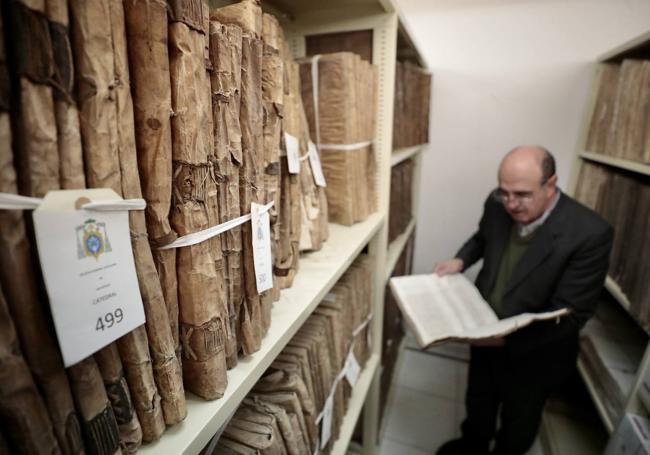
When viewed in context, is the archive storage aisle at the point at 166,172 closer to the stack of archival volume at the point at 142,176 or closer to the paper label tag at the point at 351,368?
the stack of archival volume at the point at 142,176

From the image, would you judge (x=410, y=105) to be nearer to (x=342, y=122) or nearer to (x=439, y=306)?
(x=342, y=122)

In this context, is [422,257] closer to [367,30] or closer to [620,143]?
[620,143]

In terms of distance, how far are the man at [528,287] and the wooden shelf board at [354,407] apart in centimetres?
42

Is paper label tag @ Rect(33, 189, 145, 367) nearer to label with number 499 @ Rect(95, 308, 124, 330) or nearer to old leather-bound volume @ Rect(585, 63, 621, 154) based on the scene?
label with number 499 @ Rect(95, 308, 124, 330)

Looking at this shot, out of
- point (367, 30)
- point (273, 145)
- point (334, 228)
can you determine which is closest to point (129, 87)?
point (273, 145)

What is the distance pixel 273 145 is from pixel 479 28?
1.95m

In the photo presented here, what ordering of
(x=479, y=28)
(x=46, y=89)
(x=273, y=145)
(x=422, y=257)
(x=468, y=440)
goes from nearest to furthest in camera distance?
1. (x=46, y=89)
2. (x=273, y=145)
3. (x=468, y=440)
4. (x=479, y=28)
5. (x=422, y=257)

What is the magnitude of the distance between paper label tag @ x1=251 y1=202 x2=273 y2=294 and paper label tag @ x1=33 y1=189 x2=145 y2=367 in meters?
0.19

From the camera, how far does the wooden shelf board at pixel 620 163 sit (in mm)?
1220

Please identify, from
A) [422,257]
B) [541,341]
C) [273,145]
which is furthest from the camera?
[422,257]

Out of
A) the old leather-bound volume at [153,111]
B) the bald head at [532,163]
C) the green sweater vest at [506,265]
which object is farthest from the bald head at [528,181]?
the old leather-bound volume at [153,111]

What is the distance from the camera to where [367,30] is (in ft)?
3.45

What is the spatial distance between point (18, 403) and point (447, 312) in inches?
50.4

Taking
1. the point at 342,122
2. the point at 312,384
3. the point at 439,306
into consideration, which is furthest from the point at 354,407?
the point at 342,122
